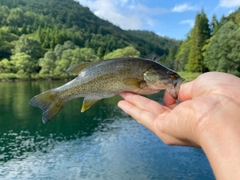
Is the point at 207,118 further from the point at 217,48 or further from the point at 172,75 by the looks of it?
the point at 217,48

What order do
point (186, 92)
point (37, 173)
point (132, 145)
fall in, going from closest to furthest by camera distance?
point (186, 92) → point (37, 173) → point (132, 145)

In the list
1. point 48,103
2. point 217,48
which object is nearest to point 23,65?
point 217,48

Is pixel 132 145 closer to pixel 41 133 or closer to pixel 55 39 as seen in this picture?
pixel 41 133

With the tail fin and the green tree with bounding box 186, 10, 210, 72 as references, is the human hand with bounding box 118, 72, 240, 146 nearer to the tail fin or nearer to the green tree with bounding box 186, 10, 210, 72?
the tail fin

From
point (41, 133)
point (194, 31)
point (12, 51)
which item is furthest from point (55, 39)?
point (41, 133)

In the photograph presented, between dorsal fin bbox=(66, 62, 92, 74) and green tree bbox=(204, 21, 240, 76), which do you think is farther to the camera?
green tree bbox=(204, 21, 240, 76)

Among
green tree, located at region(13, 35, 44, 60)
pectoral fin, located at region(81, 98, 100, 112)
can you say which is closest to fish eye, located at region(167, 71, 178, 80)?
pectoral fin, located at region(81, 98, 100, 112)

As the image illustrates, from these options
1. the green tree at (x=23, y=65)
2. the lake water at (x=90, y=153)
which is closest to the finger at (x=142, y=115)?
the lake water at (x=90, y=153)
